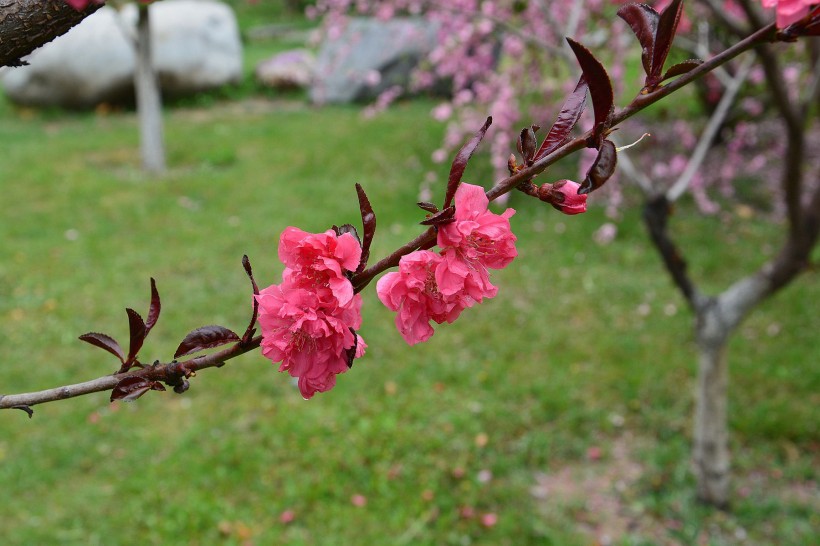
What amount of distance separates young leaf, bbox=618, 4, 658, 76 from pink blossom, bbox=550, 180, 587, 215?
126 mm

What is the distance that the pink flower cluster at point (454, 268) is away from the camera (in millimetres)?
673

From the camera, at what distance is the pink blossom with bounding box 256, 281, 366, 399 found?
0.70m

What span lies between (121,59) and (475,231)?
9305 mm

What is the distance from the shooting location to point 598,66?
646 millimetres

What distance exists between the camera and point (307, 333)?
72 centimetres

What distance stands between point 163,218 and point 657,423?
13.7 feet

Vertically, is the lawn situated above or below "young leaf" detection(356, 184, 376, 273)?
below

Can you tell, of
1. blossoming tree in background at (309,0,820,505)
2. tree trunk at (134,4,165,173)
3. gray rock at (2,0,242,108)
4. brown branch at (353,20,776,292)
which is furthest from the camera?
gray rock at (2,0,242,108)

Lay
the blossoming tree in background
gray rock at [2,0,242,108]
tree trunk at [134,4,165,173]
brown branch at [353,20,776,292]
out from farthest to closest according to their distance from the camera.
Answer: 1. gray rock at [2,0,242,108]
2. tree trunk at [134,4,165,173]
3. the blossoming tree in background
4. brown branch at [353,20,776,292]

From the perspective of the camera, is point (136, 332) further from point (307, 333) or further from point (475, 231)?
point (475, 231)

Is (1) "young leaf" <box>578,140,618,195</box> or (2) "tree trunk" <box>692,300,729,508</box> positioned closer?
(1) "young leaf" <box>578,140,618,195</box>

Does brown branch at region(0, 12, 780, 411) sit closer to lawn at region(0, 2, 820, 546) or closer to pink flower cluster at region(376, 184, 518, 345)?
pink flower cluster at region(376, 184, 518, 345)

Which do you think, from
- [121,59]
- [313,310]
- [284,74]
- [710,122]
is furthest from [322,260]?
[284,74]

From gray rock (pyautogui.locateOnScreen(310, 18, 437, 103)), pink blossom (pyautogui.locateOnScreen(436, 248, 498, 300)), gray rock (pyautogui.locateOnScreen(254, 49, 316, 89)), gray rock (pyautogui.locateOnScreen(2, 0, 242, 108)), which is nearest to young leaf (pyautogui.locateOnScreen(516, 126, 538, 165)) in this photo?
pink blossom (pyautogui.locateOnScreen(436, 248, 498, 300))
